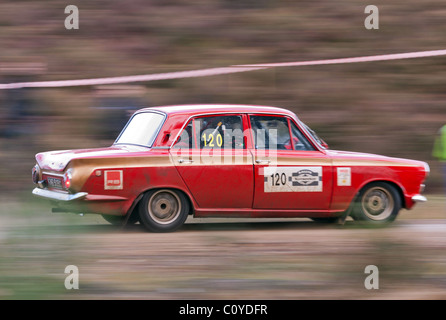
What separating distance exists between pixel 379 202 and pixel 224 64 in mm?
7239

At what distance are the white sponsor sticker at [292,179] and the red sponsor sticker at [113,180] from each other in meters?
1.59

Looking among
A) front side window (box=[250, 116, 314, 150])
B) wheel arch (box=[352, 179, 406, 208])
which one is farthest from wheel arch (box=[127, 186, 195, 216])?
wheel arch (box=[352, 179, 406, 208])

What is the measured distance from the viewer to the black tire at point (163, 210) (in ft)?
26.3

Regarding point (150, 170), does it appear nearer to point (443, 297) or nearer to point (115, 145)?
point (115, 145)

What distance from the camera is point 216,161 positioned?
26.9 ft

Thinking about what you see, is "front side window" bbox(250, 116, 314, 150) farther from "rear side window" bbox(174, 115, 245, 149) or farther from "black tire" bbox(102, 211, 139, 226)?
"black tire" bbox(102, 211, 139, 226)

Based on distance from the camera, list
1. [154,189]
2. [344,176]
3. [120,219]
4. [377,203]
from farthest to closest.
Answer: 1. [377,203]
2. [344,176]
3. [120,219]
4. [154,189]

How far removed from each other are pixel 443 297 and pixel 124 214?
11.9ft

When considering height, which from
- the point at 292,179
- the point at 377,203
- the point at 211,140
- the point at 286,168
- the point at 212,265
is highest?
the point at 211,140

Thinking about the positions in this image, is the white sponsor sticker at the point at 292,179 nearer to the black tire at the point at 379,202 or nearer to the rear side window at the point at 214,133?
the rear side window at the point at 214,133

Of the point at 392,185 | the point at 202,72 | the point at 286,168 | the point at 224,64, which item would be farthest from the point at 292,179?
the point at 224,64

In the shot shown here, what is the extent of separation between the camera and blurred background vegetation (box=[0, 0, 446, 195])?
13633mm

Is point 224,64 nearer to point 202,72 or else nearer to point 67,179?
point 202,72

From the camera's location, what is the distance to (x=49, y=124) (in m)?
13.5
